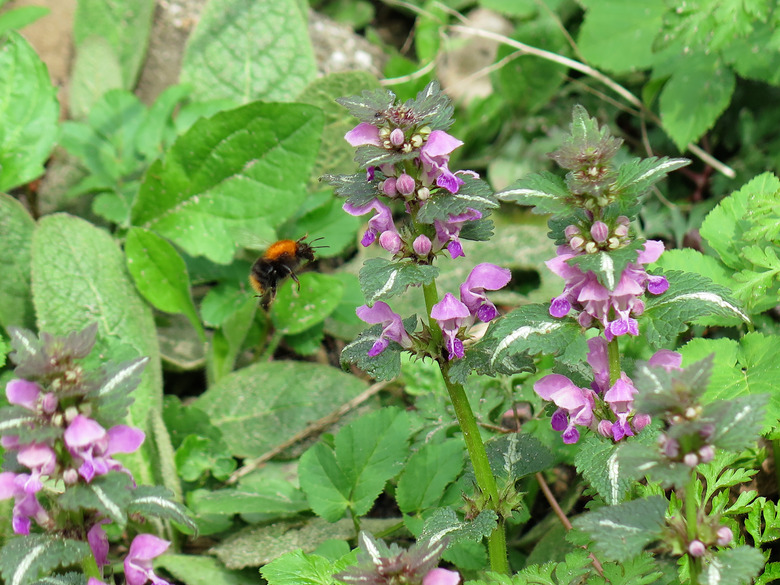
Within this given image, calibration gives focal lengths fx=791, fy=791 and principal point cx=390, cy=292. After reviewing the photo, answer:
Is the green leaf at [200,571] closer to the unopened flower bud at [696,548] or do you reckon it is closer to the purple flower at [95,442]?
the purple flower at [95,442]

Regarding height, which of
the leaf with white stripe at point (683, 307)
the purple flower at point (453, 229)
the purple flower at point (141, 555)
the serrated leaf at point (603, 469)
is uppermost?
the purple flower at point (453, 229)

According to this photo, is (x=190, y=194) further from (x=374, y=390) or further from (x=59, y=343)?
(x=59, y=343)

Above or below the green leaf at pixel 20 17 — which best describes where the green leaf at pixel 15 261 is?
below

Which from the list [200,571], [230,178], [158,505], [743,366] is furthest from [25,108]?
[743,366]

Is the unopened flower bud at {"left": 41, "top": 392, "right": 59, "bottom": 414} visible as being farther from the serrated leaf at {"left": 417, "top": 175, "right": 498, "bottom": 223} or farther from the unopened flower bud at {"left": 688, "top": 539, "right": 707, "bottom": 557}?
→ the unopened flower bud at {"left": 688, "top": 539, "right": 707, "bottom": 557}

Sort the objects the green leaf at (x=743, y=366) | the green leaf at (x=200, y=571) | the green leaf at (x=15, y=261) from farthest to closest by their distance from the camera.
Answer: the green leaf at (x=15, y=261)
the green leaf at (x=200, y=571)
the green leaf at (x=743, y=366)

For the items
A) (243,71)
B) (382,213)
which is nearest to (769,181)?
(382,213)

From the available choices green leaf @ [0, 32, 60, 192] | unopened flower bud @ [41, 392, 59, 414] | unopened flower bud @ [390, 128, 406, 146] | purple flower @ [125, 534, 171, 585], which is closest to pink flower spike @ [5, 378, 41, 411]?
unopened flower bud @ [41, 392, 59, 414]

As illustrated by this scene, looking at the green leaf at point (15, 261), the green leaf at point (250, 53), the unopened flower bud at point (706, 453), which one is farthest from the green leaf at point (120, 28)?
the unopened flower bud at point (706, 453)
